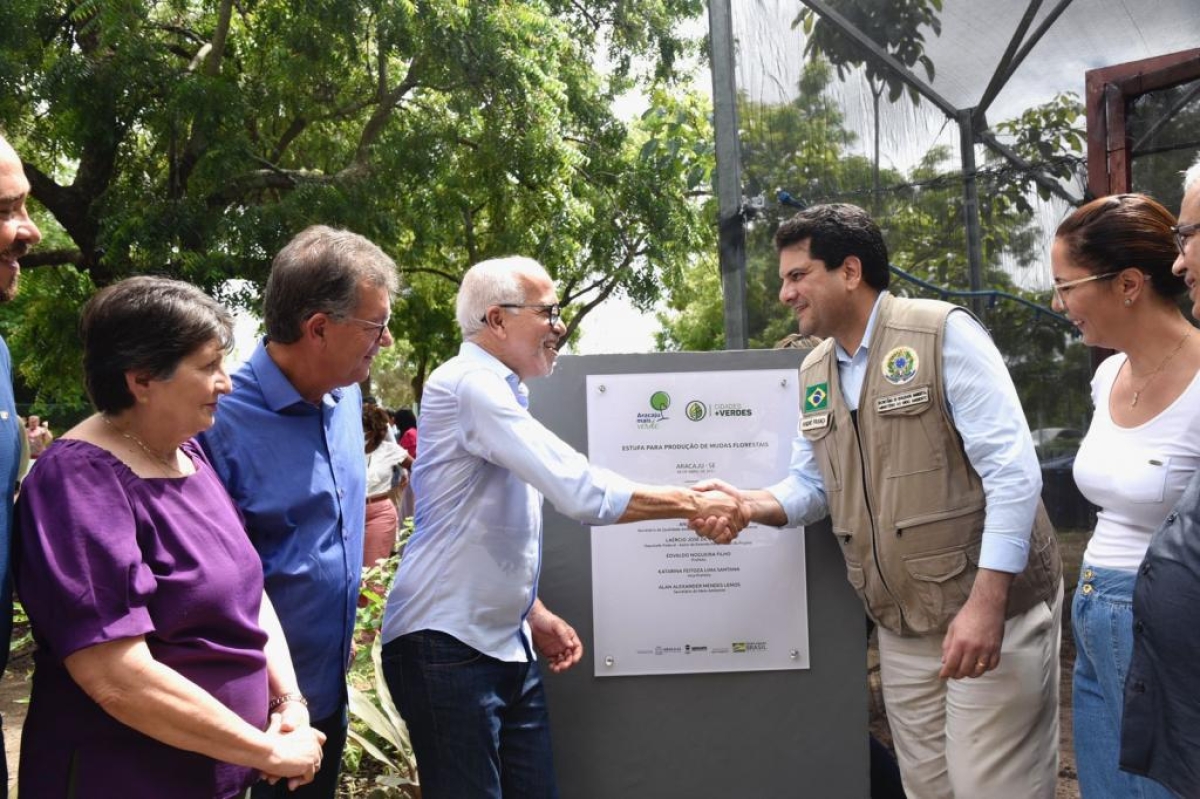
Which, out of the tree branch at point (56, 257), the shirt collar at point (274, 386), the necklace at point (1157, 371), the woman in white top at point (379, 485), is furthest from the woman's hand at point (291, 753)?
the tree branch at point (56, 257)

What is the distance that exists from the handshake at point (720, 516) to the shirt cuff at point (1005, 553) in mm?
699

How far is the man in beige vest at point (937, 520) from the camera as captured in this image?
2.83m

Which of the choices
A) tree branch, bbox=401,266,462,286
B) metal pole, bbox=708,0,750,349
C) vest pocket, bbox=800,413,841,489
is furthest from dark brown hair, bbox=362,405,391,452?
tree branch, bbox=401,266,462,286

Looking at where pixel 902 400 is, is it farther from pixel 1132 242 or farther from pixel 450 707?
pixel 450 707

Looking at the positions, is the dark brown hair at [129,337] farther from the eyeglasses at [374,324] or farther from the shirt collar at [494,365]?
the shirt collar at [494,365]

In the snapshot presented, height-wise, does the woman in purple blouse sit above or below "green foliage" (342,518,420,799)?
above

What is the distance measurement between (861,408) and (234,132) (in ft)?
34.1

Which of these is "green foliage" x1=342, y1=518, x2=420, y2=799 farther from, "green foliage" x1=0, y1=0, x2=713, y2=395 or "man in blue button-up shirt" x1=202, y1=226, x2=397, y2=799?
"green foliage" x1=0, y1=0, x2=713, y2=395

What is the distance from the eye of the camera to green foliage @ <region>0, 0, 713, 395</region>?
1135cm

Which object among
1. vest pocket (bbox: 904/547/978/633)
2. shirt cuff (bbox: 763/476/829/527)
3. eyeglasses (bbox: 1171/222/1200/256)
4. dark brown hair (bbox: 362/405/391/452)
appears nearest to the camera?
eyeglasses (bbox: 1171/222/1200/256)

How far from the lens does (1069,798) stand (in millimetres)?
4320

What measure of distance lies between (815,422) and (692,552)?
574mm

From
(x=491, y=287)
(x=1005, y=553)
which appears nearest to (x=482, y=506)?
(x=491, y=287)

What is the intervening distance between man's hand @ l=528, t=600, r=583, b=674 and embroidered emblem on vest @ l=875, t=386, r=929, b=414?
113cm
